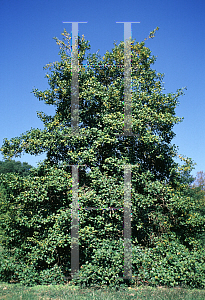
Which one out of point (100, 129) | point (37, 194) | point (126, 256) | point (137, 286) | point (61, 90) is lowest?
point (137, 286)

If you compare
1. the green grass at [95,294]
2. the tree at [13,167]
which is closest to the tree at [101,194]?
the green grass at [95,294]

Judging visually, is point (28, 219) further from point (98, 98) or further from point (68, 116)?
point (98, 98)

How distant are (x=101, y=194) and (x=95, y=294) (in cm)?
276

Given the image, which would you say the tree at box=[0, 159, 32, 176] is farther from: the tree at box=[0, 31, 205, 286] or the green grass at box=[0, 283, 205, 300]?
the green grass at box=[0, 283, 205, 300]

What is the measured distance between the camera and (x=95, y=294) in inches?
259

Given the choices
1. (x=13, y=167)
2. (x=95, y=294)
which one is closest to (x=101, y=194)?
(x=95, y=294)

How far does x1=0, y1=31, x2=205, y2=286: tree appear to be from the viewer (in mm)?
7828

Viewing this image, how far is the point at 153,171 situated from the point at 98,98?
342cm

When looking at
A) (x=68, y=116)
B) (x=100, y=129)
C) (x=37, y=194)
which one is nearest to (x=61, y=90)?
(x=68, y=116)

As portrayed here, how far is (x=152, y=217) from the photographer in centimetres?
866

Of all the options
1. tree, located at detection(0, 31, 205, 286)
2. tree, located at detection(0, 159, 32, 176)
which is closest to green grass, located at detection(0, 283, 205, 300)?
tree, located at detection(0, 31, 205, 286)

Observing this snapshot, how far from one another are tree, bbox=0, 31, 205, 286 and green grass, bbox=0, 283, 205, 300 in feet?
1.91

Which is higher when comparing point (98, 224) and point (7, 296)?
point (98, 224)

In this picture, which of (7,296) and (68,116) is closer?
(7,296)
